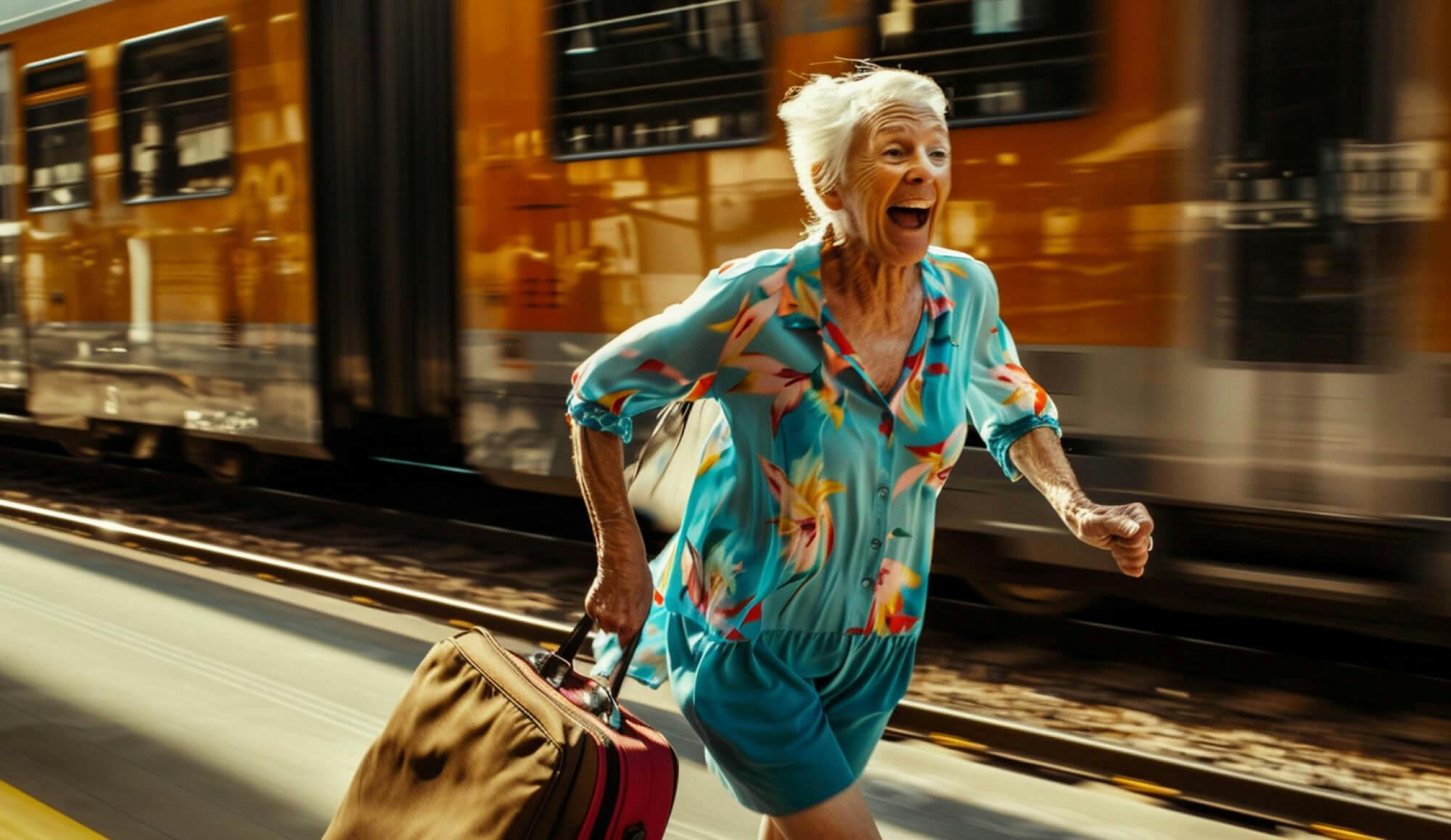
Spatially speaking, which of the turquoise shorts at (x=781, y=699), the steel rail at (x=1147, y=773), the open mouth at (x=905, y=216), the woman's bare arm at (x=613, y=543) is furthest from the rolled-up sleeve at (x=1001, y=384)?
the steel rail at (x=1147, y=773)

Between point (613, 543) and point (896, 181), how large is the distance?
2.04ft

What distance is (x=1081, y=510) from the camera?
214 cm

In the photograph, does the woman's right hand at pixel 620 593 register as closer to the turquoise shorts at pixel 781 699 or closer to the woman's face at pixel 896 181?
the turquoise shorts at pixel 781 699

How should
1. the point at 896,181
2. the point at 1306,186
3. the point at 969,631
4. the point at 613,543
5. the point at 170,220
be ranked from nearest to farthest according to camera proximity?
the point at 896,181
the point at 613,543
the point at 1306,186
the point at 969,631
the point at 170,220

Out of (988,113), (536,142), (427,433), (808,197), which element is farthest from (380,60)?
(808,197)

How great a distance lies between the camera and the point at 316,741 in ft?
14.4

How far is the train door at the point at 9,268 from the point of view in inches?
420

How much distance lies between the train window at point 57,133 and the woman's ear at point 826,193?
8.89 m

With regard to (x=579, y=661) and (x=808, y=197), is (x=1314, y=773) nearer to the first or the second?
(x=579, y=661)

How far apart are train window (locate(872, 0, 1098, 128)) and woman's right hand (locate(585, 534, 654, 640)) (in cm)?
337

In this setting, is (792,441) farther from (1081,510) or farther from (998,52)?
(998,52)

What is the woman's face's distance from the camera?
6.59 feet

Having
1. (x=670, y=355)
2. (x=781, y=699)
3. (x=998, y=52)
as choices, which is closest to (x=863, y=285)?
(x=670, y=355)

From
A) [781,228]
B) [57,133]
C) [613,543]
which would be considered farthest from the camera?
[57,133]
